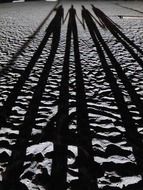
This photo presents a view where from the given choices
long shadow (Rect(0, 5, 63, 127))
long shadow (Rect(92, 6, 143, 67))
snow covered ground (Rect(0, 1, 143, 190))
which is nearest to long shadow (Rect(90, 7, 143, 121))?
snow covered ground (Rect(0, 1, 143, 190))

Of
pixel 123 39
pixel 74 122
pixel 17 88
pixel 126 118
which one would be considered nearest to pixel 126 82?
pixel 126 118

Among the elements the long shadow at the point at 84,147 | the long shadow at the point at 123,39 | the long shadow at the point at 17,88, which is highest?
the long shadow at the point at 123,39

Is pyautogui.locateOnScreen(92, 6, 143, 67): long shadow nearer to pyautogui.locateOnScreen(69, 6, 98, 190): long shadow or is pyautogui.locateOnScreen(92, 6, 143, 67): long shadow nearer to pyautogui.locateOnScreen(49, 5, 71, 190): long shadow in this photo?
pyautogui.locateOnScreen(69, 6, 98, 190): long shadow

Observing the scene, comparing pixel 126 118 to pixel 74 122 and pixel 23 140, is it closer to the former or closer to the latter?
pixel 74 122

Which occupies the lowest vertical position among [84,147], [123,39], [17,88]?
[84,147]

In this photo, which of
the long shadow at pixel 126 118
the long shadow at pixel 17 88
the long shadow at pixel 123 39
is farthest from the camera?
the long shadow at pixel 123 39

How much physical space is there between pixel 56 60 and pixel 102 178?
268cm

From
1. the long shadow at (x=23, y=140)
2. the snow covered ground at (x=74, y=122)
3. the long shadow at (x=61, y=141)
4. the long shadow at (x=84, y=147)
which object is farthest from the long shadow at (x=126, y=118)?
the long shadow at (x=23, y=140)

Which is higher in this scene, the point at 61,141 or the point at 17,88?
the point at 17,88

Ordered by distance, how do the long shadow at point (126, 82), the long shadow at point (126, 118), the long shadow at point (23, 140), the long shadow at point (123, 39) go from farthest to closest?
the long shadow at point (123, 39)
the long shadow at point (126, 82)
the long shadow at point (126, 118)
the long shadow at point (23, 140)

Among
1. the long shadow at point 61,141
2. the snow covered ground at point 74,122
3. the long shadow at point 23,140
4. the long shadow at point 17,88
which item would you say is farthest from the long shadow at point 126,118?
the long shadow at point 17,88

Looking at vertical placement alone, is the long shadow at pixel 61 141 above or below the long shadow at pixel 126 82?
below

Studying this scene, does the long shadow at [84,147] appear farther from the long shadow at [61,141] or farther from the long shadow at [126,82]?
the long shadow at [126,82]

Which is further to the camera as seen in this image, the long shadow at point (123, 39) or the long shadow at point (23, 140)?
the long shadow at point (123, 39)
